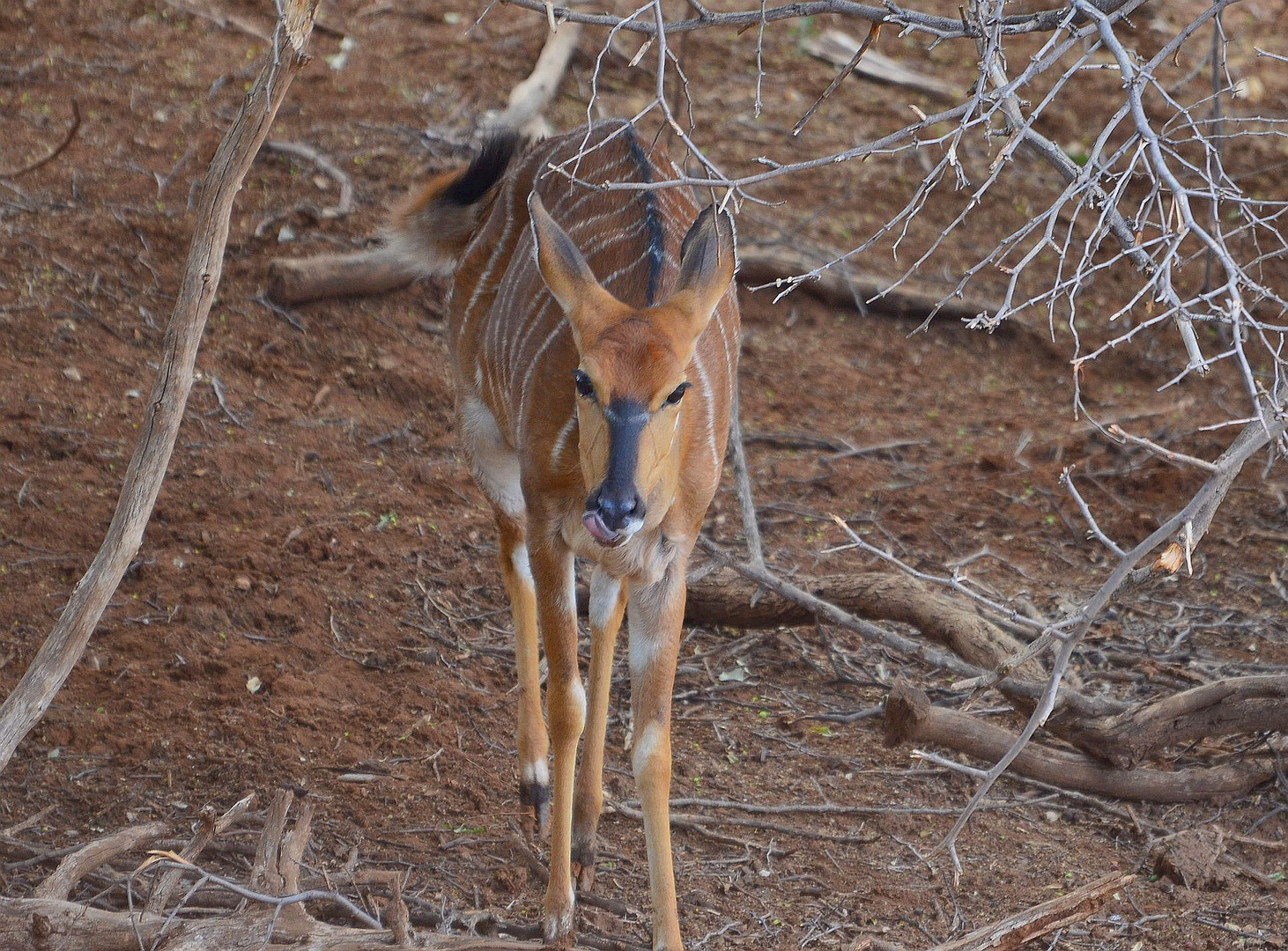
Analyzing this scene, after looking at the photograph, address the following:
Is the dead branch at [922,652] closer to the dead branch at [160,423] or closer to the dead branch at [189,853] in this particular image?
the dead branch at [189,853]

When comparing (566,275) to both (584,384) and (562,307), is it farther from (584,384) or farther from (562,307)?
(584,384)

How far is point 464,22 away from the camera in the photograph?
27.6ft

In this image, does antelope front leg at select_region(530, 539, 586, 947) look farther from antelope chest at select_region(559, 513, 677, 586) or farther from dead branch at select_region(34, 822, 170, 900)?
dead branch at select_region(34, 822, 170, 900)

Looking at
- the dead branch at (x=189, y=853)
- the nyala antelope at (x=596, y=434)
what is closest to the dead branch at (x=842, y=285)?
the nyala antelope at (x=596, y=434)

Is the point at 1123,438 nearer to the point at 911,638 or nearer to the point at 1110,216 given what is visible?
the point at 1110,216

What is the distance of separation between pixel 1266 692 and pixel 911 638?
46.3 inches

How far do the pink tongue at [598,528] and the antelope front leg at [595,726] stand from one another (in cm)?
66

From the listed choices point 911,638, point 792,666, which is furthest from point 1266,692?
point 792,666

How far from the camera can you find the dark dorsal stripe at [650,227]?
3.17m

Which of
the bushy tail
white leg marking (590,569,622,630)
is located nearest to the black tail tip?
the bushy tail

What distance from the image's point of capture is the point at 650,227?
3.39 m

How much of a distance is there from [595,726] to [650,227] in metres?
1.24

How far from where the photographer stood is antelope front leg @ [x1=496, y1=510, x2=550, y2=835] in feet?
12.2

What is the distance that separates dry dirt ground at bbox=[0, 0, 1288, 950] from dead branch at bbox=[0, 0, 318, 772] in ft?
1.84
